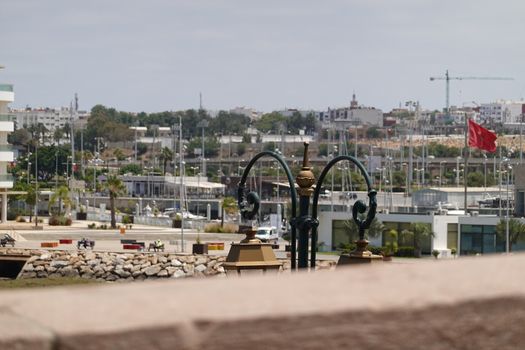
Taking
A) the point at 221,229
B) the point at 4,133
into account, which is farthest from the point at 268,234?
the point at 4,133

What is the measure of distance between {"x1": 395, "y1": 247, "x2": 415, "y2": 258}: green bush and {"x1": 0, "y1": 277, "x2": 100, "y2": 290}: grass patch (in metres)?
11.8

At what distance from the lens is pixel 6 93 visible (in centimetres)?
7319

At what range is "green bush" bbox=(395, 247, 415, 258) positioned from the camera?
52.4 meters

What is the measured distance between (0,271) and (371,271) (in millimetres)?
55025

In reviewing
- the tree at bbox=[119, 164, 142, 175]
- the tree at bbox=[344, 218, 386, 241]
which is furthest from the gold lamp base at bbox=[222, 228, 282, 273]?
the tree at bbox=[119, 164, 142, 175]

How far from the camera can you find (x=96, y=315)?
2.39m

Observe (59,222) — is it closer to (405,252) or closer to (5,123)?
(5,123)

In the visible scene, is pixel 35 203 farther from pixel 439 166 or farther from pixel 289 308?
pixel 439 166

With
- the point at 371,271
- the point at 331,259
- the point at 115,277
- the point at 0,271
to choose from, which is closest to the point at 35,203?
the point at 0,271

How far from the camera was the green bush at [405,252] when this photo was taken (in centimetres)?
5238

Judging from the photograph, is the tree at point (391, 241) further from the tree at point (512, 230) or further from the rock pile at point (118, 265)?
the rock pile at point (118, 265)

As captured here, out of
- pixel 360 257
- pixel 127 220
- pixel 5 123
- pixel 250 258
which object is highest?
pixel 5 123

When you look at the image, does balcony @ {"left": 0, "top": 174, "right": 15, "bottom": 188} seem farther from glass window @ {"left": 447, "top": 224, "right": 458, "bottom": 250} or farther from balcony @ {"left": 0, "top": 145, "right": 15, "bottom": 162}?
glass window @ {"left": 447, "top": 224, "right": 458, "bottom": 250}

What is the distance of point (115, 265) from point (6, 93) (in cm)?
2335
